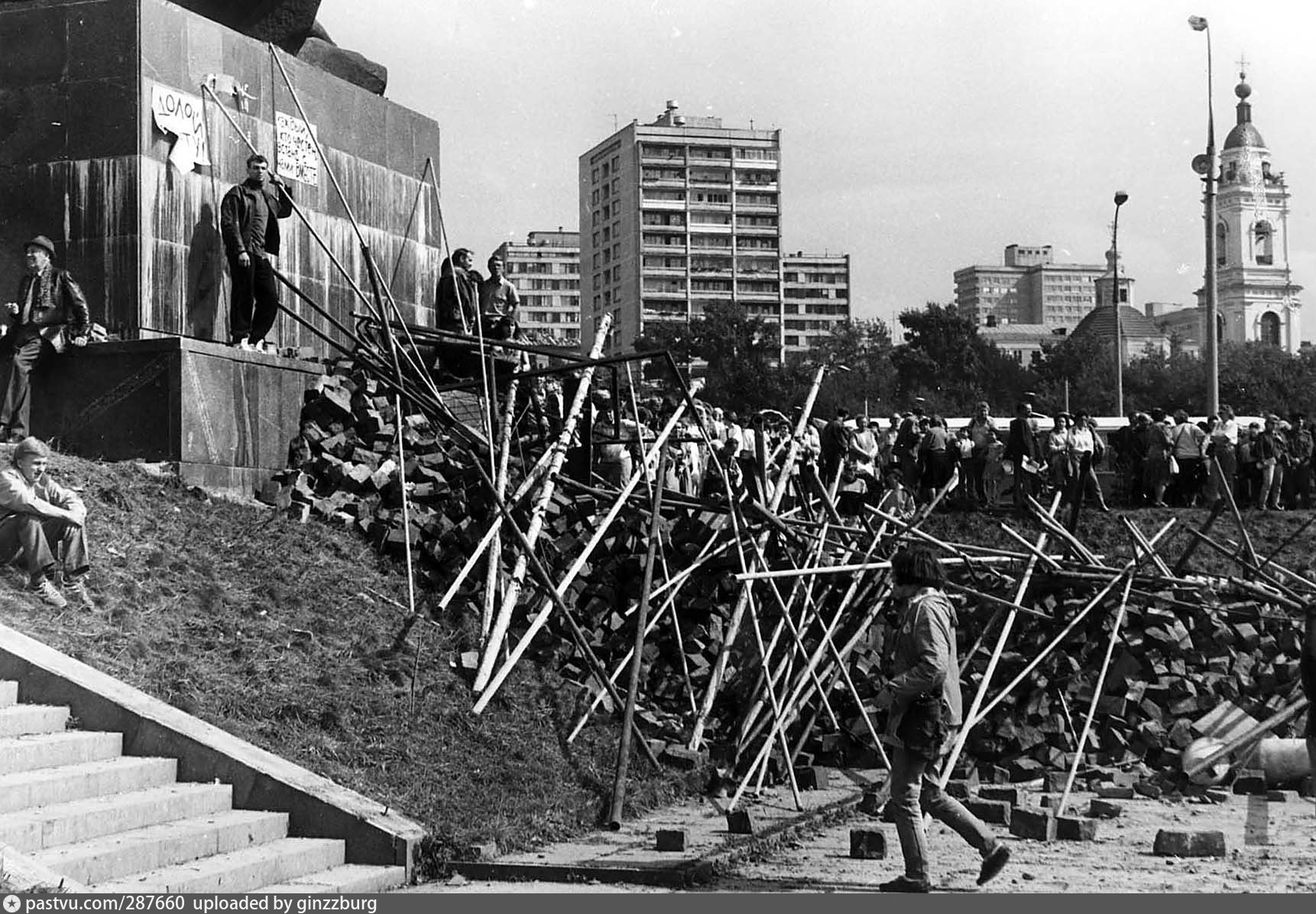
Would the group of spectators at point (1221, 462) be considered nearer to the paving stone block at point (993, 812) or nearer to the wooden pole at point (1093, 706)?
the wooden pole at point (1093, 706)

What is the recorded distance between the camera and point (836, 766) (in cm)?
1334

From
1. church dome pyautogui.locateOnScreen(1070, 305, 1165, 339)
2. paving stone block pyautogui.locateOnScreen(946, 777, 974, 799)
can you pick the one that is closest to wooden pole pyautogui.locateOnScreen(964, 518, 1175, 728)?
paving stone block pyautogui.locateOnScreen(946, 777, 974, 799)

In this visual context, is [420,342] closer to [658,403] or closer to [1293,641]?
[658,403]

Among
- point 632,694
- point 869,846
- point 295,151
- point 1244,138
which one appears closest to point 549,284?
point 1244,138

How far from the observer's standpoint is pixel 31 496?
404 inches

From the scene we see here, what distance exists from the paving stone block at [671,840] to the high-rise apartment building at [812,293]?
151m

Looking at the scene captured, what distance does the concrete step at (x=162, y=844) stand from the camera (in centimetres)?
743

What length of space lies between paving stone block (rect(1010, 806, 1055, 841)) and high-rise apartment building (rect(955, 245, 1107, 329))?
6615 inches

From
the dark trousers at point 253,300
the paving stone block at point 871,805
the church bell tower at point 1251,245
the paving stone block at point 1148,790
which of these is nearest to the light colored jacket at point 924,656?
the paving stone block at point 871,805

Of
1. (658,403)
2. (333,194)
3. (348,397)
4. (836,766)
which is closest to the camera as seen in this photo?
(836,766)

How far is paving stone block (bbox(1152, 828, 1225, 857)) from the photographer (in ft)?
31.9

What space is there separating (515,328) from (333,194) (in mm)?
2400

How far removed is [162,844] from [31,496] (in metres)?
3.16

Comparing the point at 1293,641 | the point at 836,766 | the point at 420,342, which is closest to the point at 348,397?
the point at 420,342
